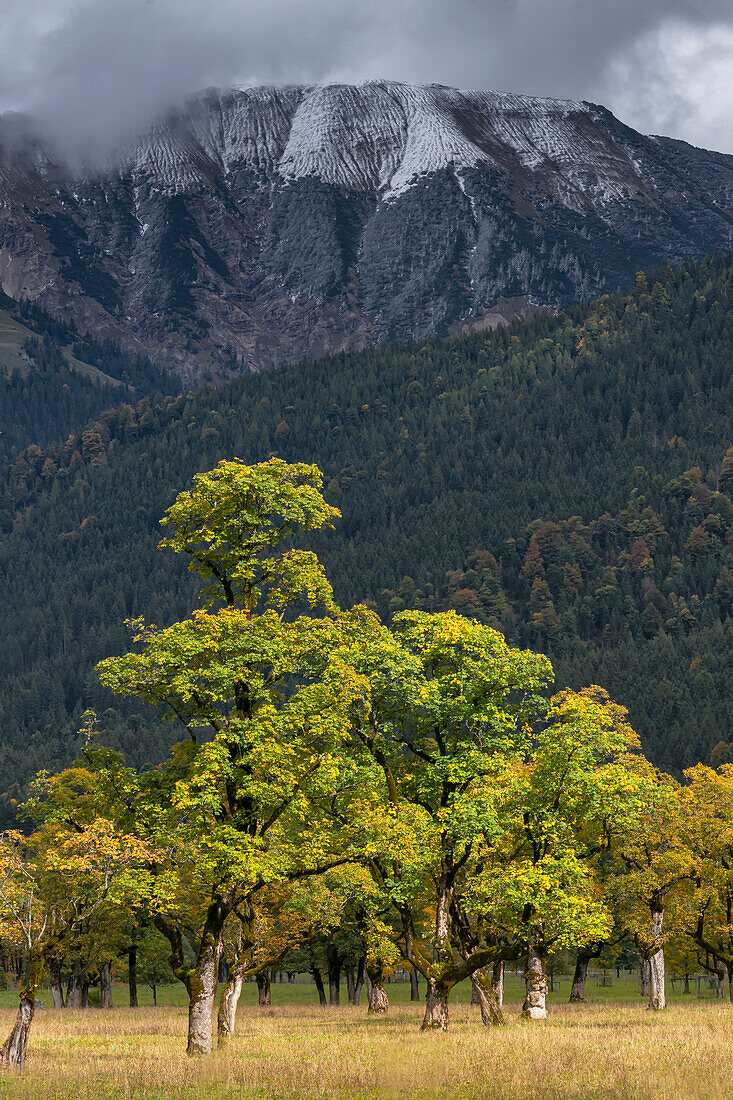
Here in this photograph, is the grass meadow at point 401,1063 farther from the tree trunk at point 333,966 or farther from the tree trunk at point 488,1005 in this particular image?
the tree trunk at point 333,966

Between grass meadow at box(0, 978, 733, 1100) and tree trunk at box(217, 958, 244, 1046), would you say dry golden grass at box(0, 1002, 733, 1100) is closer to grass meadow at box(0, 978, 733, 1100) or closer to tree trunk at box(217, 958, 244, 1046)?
grass meadow at box(0, 978, 733, 1100)

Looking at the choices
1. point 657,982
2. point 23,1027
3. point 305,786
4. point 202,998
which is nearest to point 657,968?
point 657,982

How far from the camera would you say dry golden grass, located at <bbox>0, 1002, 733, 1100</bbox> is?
27.6 metres

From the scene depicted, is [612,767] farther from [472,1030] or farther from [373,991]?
[373,991]

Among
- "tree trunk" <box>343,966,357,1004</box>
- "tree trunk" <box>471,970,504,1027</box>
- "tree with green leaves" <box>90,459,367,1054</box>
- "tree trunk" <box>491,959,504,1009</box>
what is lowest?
"tree trunk" <box>343,966,357,1004</box>

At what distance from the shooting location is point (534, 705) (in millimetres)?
45156

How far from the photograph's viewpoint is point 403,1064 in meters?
32.8

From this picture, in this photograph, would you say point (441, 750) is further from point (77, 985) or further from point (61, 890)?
point (77, 985)

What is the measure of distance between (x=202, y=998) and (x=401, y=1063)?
714 cm

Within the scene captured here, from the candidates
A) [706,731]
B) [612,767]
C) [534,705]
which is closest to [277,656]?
[534,705]

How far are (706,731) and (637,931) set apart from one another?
462ft

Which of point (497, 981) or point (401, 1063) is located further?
point (497, 981)

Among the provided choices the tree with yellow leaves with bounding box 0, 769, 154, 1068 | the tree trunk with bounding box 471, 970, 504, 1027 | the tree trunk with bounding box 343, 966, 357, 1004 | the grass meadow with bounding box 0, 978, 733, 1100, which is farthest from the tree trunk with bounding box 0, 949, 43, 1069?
the tree trunk with bounding box 343, 966, 357, 1004

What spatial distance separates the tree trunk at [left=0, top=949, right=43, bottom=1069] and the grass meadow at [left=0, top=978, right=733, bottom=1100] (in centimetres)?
53
